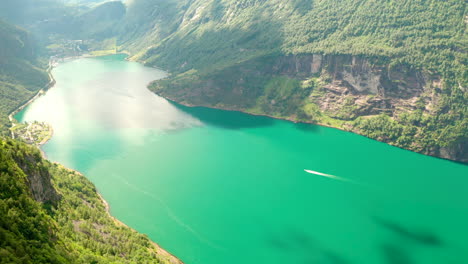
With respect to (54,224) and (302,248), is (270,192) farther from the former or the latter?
(54,224)

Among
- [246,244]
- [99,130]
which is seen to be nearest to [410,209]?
[246,244]

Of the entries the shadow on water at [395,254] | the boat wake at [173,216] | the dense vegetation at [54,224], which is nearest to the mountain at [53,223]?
the dense vegetation at [54,224]

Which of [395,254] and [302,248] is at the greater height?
[395,254]

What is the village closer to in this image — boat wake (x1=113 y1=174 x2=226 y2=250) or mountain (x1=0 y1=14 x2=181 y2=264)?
boat wake (x1=113 y1=174 x2=226 y2=250)

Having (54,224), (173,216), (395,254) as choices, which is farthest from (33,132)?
(395,254)

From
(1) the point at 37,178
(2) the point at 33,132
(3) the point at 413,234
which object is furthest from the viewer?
(2) the point at 33,132

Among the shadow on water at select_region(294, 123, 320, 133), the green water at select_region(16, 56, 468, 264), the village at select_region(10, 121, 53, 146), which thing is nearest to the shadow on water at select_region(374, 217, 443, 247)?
the green water at select_region(16, 56, 468, 264)

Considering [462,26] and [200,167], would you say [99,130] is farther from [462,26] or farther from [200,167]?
[462,26]
